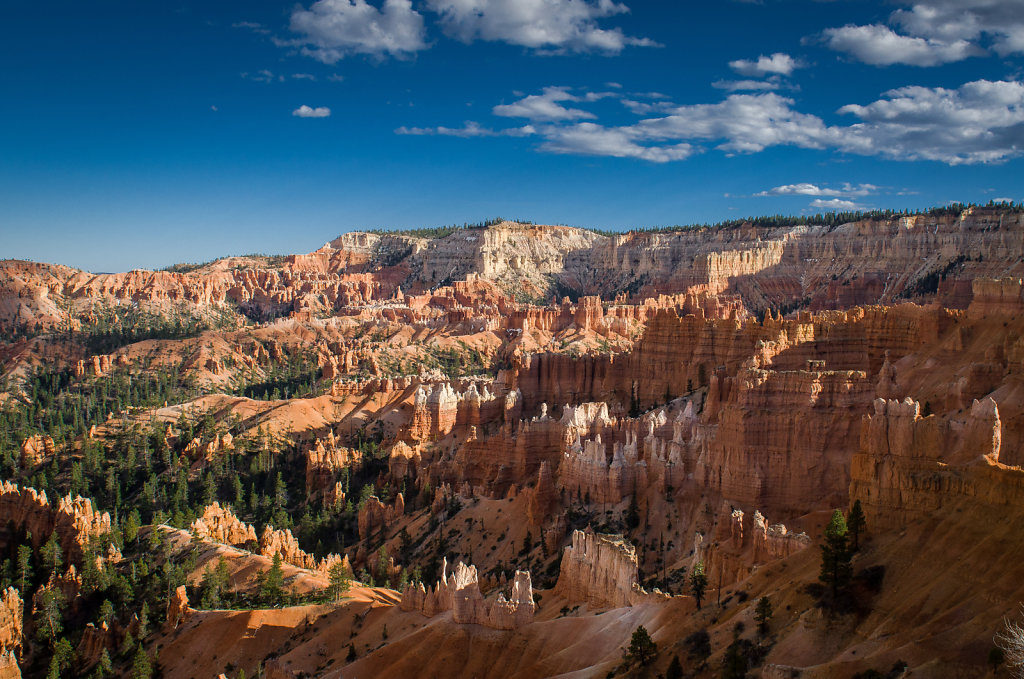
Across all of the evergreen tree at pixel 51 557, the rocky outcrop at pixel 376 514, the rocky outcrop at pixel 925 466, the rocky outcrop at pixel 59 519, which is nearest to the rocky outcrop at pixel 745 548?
the rocky outcrop at pixel 925 466

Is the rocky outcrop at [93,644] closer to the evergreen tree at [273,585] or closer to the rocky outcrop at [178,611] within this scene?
the rocky outcrop at [178,611]

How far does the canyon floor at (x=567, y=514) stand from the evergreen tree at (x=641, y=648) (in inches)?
10.4

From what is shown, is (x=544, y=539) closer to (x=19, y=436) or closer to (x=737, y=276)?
(x=19, y=436)

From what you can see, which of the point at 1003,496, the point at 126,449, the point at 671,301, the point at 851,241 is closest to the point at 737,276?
the point at 851,241

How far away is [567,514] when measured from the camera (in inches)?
2063

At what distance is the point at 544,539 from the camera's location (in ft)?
168

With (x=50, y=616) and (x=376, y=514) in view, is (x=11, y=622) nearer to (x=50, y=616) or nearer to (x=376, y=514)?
(x=50, y=616)

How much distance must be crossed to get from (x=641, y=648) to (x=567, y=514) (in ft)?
89.1

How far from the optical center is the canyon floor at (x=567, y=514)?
22734 millimetres

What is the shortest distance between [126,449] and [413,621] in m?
67.0

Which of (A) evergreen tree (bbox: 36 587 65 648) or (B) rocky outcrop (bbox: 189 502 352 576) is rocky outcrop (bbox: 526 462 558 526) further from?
(A) evergreen tree (bbox: 36 587 65 648)

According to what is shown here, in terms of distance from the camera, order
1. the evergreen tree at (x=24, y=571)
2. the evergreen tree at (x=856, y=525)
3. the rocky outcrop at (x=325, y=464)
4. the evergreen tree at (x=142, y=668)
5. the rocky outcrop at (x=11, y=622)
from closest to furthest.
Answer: the evergreen tree at (x=856, y=525)
the evergreen tree at (x=142, y=668)
the rocky outcrop at (x=11, y=622)
the evergreen tree at (x=24, y=571)
the rocky outcrop at (x=325, y=464)

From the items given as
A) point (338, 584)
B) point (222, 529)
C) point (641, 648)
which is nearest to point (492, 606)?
point (641, 648)

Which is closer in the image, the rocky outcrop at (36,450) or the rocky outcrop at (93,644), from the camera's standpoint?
the rocky outcrop at (93,644)
